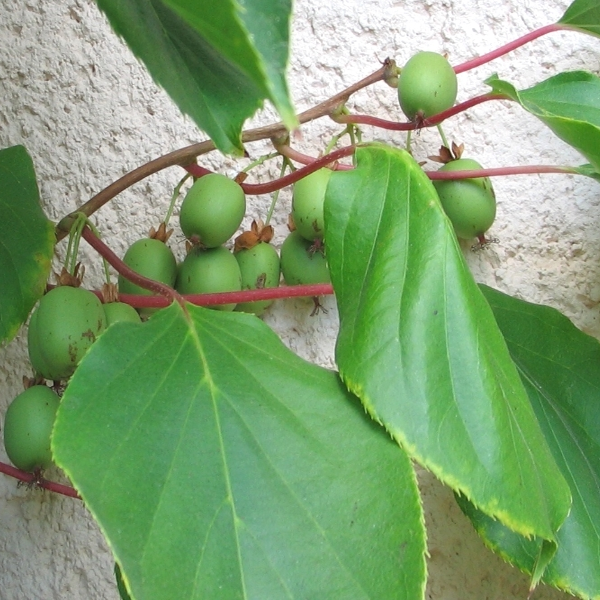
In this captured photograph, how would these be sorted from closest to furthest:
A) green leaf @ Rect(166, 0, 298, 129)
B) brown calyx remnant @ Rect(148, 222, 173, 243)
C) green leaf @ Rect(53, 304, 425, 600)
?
green leaf @ Rect(166, 0, 298, 129) < green leaf @ Rect(53, 304, 425, 600) < brown calyx remnant @ Rect(148, 222, 173, 243)

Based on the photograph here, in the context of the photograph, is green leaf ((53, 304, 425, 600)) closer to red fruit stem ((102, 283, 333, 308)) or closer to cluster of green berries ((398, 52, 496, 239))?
red fruit stem ((102, 283, 333, 308))

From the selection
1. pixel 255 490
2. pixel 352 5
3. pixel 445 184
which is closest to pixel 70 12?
pixel 352 5

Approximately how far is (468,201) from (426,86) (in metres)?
0.08

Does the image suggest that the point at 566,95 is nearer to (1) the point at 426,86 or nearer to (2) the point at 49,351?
(1) the point at 426,86

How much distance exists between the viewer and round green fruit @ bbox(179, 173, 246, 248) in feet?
1.43

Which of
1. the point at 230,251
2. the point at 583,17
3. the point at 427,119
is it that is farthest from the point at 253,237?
the point at 583,17

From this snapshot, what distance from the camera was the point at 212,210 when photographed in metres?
0.43

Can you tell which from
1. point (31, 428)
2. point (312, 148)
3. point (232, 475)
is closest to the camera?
point (232, 475)

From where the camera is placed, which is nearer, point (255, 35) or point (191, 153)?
point (255, 35)

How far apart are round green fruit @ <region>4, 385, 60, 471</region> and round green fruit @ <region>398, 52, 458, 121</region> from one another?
0.30m

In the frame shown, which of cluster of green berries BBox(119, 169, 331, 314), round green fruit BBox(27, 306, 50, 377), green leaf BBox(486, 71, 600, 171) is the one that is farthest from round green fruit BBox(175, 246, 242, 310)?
green leaf BBox(486, 71, 600, 171)

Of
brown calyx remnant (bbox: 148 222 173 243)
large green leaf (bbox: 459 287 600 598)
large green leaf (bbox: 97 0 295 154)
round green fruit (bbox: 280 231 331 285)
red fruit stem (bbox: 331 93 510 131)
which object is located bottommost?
large green leaf (bbox: 459 287 600 598)

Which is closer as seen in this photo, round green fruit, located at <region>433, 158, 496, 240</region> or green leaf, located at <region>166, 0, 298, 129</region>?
green leaf, located at <region>166, 0, 298, 129</region>

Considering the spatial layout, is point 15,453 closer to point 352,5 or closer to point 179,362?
point 179,362
